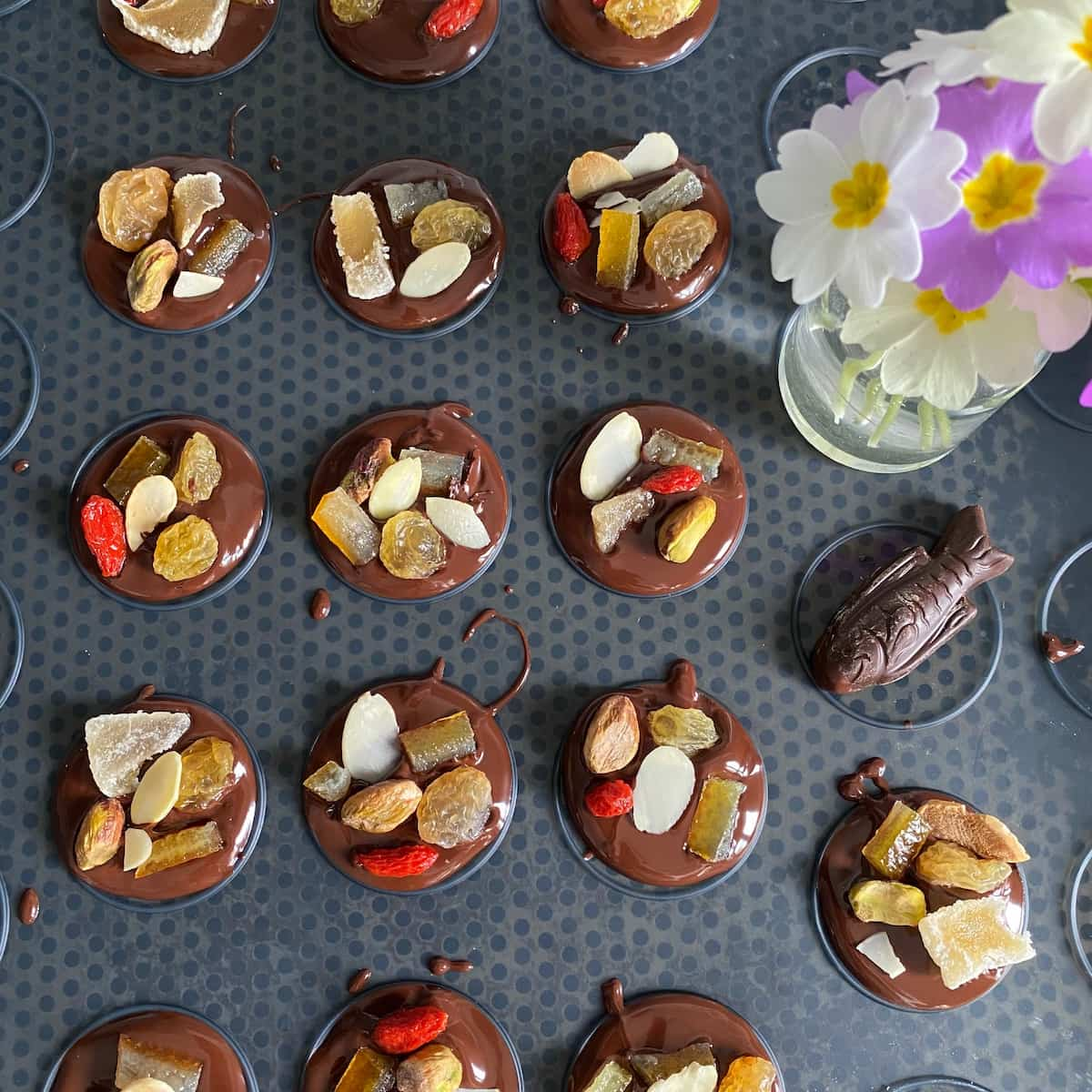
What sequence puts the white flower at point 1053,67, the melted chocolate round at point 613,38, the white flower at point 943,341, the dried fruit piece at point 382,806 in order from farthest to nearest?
the melted chocolate round at point 613,38 < the dried fruit piece at point 382,806 < the white flower at point 943,341 < the white flower at point 1053,67

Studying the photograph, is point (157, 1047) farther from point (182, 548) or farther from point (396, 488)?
point (396, 488)

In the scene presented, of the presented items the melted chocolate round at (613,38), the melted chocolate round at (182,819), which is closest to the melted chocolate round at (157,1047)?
the melted chocolate round at (182,819)

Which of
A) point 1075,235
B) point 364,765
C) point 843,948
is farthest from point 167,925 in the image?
point 1075,235

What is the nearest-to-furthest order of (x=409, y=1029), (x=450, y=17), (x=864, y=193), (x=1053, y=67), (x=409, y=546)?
(x=1053, y=67), (x=864, y=193), (x=409, y=1029), (x=409, y=546), (x=450, y=17)

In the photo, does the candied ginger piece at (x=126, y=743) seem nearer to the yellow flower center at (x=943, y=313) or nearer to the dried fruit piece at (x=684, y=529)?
the dried fruit piece at (x=684, y=529)

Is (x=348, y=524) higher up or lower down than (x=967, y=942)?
higher up

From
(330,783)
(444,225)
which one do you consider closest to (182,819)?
(330,783)
